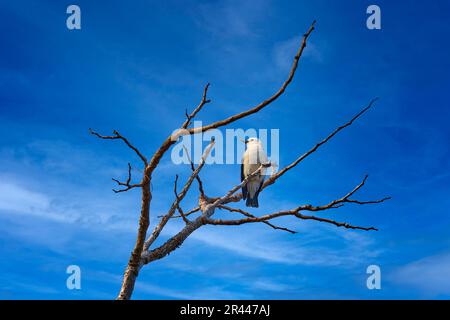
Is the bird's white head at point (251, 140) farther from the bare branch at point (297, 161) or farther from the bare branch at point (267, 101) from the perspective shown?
the bare branch at point (267, 101)

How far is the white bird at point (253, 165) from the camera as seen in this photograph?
35.3ft

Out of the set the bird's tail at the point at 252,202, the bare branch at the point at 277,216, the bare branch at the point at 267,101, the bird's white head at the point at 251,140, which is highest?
the bird's white head at the point at 251,140

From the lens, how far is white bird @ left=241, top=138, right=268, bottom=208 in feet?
35.3

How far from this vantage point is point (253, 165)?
12.0 m

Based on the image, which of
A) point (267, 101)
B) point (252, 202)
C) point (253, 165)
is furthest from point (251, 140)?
point (267, 101)

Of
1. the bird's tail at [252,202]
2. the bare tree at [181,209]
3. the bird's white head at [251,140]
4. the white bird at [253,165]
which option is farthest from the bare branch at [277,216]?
the bird's white head at [251,140]

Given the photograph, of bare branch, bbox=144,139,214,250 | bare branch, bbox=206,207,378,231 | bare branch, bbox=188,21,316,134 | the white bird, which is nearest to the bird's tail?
the white bird

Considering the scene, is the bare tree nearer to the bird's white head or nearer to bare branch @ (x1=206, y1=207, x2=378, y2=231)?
bare branch @ (x1=206, y1=207, x2=378, y2=231)

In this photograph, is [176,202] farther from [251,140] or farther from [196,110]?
[251,140]

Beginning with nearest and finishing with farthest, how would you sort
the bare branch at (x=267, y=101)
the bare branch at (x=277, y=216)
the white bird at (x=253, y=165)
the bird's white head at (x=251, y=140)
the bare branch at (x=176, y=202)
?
the bare branch at (x=267, y=101) → the bare branch at (x=277, y=216) → the bare branch at (x=176, y=202) → the white bird at (x=253, y=165) → the bird's white head at (x=251, y=140)

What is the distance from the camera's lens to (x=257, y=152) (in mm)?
12016
